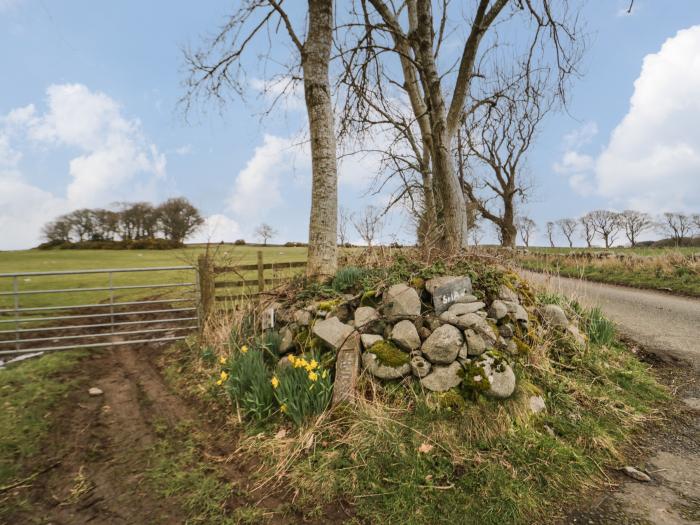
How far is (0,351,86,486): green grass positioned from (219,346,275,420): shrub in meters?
1.87

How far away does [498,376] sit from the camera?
3.28 m

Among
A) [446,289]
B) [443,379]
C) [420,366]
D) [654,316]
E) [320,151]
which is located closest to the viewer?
[443,379]

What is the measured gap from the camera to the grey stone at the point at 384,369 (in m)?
3.44

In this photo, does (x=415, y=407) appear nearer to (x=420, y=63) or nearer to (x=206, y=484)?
(x=206, y=484)

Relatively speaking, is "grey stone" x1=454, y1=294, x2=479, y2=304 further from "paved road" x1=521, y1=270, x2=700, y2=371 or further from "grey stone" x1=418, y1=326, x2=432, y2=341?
"paved road" x1=521, y1=270, x2=700, y2=371

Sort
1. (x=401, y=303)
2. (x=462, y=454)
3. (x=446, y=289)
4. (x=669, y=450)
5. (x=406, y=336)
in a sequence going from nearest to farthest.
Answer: (x=462, y=454) < (x=669, y=450) < (x=406, y=336) < (x=401, y=303) < (x=446, y=289)

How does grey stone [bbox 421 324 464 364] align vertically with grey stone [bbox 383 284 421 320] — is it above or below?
below

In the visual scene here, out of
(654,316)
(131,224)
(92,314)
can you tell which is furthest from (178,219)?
(654,316)

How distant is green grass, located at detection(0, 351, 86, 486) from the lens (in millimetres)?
3252

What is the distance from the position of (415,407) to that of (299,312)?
194 centimetres

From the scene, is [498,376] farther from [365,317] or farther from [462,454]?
[365,317]

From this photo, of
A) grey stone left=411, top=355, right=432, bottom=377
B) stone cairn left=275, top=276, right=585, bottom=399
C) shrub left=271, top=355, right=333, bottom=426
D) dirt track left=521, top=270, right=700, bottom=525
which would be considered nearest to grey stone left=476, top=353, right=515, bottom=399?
stone cairn left=275, top=276, right=585, bottom=399

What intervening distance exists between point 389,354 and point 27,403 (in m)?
4.27

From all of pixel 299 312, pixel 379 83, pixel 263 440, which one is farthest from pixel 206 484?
pixel 379 83
